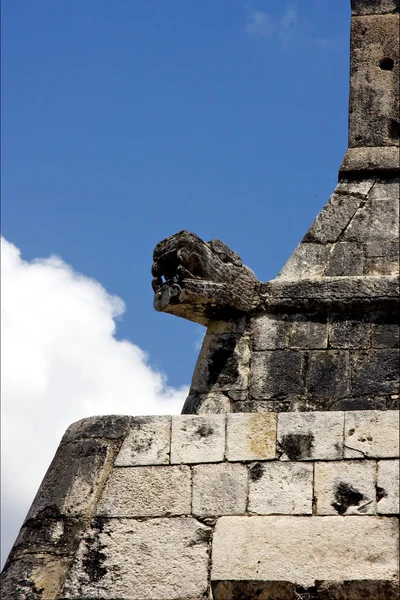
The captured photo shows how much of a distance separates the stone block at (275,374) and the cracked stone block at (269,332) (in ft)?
0.19

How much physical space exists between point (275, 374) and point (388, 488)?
1.23 m

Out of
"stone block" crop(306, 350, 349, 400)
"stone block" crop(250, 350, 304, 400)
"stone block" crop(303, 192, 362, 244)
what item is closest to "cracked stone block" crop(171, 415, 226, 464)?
"stone block" crop(250, 350, 304, 400)

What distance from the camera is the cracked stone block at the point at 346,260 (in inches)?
374

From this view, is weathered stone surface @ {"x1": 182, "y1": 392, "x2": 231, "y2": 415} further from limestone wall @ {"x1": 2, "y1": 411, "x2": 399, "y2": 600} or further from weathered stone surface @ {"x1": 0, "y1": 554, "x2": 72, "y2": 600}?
weathered stone surface @ {"x1": 0, "y1": 554, "x2": 72, "y2": 600}

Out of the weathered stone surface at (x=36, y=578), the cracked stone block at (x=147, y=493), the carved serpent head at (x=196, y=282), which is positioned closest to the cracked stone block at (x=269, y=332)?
the carved serpent head at (x=196, y=282)

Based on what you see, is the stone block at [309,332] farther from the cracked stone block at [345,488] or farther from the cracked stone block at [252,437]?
the cracked stone block at [345,488]

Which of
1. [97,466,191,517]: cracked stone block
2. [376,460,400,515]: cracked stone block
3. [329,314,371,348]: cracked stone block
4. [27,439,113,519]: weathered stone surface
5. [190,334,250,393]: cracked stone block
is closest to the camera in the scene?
[376,460,400,515]: cracked stone block

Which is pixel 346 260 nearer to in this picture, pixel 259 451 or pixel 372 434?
pixel 372 434

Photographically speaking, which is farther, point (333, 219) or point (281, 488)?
point (333, 219)

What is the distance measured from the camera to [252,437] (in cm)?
880

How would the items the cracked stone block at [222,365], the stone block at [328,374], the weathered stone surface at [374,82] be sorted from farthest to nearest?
the weathered stone surface at [374,82] → the cracked stone block at [222,365] → the stone block at [328,374]

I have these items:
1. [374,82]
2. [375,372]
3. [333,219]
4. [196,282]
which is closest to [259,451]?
[375,372]

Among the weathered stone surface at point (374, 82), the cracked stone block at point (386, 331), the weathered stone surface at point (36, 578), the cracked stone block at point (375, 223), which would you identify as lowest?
the weathered stone surface at point (36, 578)

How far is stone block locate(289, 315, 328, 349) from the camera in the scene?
9.28 metres
